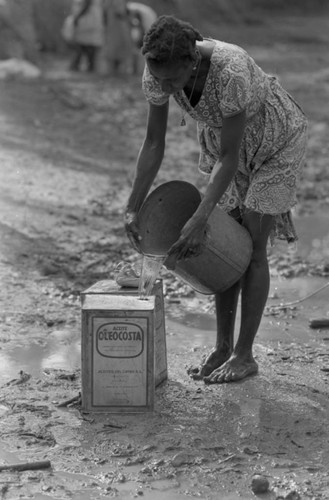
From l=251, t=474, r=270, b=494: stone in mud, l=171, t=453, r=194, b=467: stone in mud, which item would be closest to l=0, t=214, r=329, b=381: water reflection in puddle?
l=171, t=453, r=194, b=467: stone in mud

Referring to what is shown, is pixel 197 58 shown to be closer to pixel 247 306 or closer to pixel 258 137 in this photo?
pixel 258 137

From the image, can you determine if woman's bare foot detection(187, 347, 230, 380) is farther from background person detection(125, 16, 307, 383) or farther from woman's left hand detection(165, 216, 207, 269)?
woman's left hand detection(165, 216, 207, 269)

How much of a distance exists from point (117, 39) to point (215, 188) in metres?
11.3

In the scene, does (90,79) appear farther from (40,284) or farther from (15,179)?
(40,284)

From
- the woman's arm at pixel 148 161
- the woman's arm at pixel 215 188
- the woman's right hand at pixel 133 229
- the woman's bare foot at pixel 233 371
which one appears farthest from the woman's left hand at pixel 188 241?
the woman's bare foot at pixel 233 371

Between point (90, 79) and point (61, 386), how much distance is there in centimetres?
1077

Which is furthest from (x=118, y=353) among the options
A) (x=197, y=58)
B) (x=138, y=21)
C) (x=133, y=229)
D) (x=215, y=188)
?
(x=138, y=21)

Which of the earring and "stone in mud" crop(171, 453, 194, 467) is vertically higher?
the earring

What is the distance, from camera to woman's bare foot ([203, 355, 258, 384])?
4.81 metres

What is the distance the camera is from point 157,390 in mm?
4754

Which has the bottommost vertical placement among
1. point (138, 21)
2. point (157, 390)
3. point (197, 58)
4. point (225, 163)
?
point (157, 390)

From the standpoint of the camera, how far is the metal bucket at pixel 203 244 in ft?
15.0

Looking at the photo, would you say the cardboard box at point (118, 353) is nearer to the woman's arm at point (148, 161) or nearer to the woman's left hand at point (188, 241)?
the woman's left hand at point (188, 241)

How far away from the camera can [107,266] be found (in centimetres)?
687
